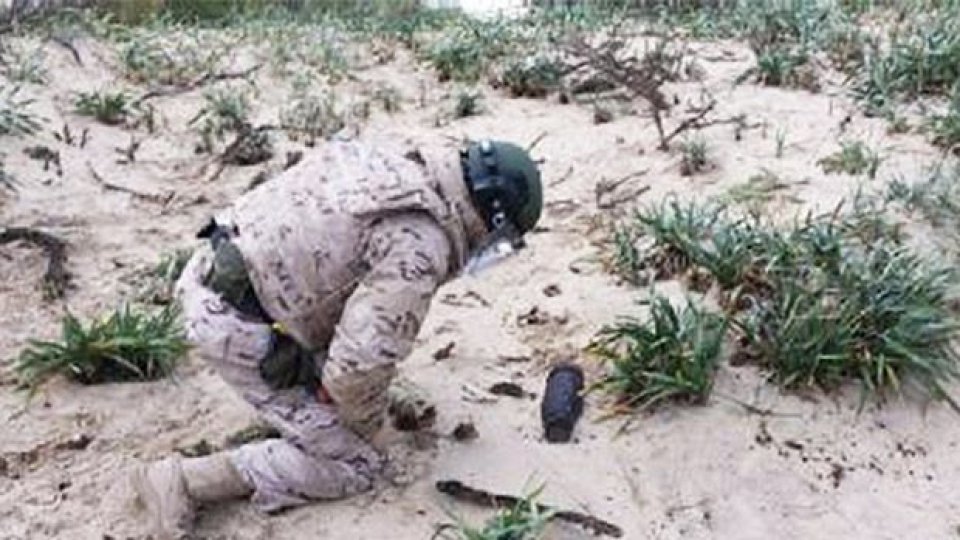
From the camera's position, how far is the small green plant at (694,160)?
5797 mm

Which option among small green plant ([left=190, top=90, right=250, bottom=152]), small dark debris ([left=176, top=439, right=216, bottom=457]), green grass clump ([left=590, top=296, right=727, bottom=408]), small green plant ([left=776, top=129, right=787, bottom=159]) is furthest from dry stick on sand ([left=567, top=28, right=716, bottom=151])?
small dark debris ([left=176, top=439, right=216, bottom=457])

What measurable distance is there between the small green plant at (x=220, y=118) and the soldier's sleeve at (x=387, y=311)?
3.38 meters

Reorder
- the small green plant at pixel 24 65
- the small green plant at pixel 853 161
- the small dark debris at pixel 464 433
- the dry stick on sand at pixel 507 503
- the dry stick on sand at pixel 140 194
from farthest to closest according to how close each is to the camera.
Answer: the small green plant at pixel 24 65, the dry stick on sand at pixel 140 194, the small green plant at pixel 853 161, the small dark debris at pixel 464 433, the dry stick on sand at pixel 507 503

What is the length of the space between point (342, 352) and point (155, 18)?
279 inches

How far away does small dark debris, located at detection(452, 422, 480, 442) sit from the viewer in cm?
403

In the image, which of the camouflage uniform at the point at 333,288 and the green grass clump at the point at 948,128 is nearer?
the camouflage uniform at the point at 333,288

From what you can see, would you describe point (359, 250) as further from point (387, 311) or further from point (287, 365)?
point (287, 365)

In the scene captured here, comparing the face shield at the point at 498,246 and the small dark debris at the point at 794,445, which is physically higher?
the face shield at the point at 498,246

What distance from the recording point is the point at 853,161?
5578mm

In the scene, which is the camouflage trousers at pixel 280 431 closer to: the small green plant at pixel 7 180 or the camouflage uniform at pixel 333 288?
the camouflage uniform at pixel 333 288

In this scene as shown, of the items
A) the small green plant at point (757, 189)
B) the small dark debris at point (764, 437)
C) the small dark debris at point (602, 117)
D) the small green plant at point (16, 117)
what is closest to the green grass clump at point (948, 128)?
the small green plant at point (757, 189)

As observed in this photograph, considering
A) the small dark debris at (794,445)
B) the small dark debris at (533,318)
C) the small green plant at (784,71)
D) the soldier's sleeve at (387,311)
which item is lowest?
the small dark debris at (794,445)

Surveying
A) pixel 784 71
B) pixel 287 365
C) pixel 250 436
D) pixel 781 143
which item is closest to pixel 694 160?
pixel 781 143

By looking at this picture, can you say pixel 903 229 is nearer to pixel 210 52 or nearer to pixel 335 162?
pixel 335 162
